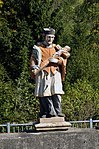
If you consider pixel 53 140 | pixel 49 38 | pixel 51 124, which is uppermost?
pixel 49 38

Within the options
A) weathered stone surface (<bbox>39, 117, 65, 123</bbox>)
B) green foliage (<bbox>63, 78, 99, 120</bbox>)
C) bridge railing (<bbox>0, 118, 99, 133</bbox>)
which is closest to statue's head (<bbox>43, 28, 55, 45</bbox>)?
weathered stone surface (<bbox>39, 117, 65, 123</bbox>)

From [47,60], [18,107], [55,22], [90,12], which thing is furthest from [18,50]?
[47,60]

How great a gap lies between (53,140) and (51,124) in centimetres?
33

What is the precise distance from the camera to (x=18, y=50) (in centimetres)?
1727

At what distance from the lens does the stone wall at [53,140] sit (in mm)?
6172

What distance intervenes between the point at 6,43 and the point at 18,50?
0.55 metres

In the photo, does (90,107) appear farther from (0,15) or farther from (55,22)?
(0,15)

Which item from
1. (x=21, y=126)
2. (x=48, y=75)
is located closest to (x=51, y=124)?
(x=48, y=75)

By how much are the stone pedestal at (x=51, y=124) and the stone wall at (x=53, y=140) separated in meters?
0.12

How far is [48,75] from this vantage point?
6.77 metres

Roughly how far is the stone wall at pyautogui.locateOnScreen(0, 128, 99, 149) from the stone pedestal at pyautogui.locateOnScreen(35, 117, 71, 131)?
0.12 m

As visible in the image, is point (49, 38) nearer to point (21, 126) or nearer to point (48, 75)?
point (48, 75)

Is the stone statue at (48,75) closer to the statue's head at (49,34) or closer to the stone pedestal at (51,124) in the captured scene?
the statue's head at (49,34)

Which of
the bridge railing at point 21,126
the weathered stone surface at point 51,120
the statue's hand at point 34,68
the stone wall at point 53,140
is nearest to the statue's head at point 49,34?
the statue's hand at point 34,68
